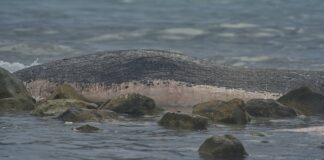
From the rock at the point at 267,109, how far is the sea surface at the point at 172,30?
8.52 metres

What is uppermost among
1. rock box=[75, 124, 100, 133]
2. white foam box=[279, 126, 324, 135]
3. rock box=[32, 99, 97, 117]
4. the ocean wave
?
the ocean wave

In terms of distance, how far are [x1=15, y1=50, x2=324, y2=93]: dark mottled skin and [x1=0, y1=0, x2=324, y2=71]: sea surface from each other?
16.7 feet

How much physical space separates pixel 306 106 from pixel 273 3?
97.3ft

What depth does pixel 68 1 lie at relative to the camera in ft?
142

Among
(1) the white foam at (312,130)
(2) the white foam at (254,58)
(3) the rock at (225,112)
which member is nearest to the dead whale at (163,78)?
(3) the rock at (225,112)

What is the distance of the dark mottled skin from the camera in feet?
52.9

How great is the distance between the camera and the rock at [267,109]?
13.5m

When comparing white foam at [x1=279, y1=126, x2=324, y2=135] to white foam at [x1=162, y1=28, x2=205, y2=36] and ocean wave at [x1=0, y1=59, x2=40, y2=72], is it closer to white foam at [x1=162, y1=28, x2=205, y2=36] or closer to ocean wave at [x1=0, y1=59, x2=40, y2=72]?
ocean wave at [x1=0, y1=59, x2=40, y2=72]

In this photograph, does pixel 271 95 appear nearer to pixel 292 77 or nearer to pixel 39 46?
pixel 292 77

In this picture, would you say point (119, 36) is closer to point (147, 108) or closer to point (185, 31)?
point (185, 31)

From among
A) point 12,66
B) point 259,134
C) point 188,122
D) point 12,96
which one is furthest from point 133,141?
point 12,66

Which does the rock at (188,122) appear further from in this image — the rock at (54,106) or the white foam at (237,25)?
the white foam at (237,25)

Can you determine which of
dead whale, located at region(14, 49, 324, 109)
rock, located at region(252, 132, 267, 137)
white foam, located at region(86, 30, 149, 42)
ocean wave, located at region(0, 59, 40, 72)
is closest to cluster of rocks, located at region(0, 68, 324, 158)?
rock, located at region(252, 132, 267, 137)

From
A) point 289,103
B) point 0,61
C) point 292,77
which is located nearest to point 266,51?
point 0,61
